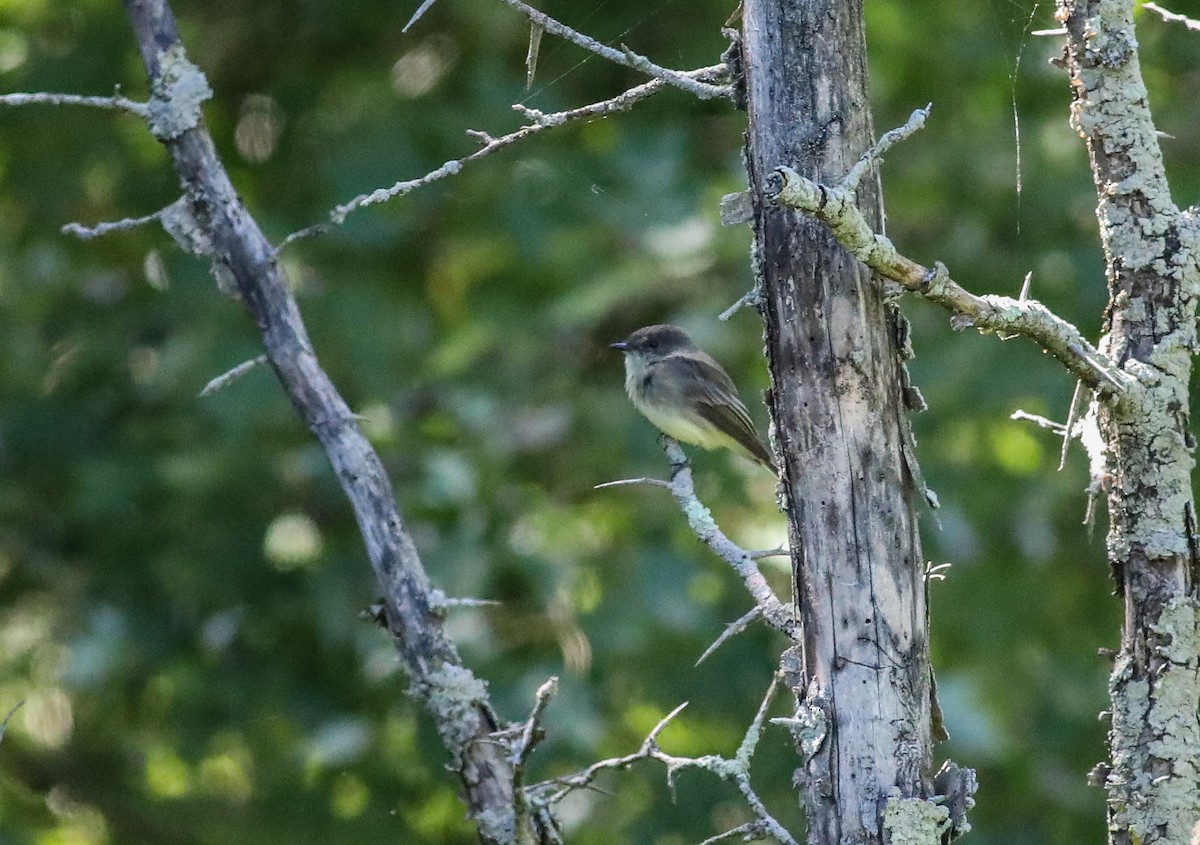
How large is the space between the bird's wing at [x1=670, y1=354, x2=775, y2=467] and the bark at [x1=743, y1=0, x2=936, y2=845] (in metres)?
4.18

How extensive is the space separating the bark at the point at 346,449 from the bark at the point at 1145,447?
1348mm

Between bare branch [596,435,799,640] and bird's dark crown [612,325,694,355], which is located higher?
bird's dark crown [612,325,694,355]

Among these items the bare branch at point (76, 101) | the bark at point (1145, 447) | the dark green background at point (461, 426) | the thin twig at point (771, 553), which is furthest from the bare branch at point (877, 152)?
the dark green background at point (461, 426)

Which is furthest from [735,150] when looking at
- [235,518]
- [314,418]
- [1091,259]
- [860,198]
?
[860,198]

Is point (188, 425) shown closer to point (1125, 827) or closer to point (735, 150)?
point (735, 150)

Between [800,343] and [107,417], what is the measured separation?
18.0 ft

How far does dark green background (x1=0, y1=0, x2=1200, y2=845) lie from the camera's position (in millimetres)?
5996

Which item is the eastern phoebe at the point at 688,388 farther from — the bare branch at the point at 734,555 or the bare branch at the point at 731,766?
the bare branch at the point at 731,766

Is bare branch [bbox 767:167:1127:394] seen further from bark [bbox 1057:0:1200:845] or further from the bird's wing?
the bird's wing

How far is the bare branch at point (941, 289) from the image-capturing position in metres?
1.99

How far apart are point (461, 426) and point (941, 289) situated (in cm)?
439

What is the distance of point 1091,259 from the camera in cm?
598

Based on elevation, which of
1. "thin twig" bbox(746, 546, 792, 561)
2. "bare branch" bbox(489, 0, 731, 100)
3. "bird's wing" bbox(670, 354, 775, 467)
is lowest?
"thin twig" bbox(746, 546, 792, 561)

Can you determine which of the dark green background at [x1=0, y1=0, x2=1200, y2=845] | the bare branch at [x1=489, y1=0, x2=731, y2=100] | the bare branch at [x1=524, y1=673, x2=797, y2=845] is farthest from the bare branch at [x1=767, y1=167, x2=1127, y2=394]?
the dark green background at [x1=0, y1=0, x2=1200, y2=845]
